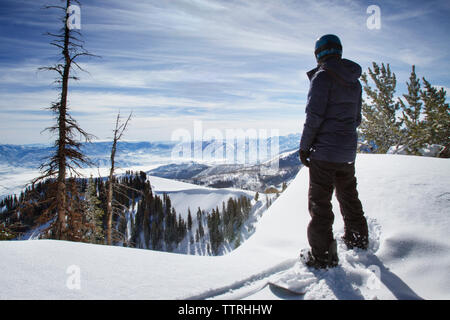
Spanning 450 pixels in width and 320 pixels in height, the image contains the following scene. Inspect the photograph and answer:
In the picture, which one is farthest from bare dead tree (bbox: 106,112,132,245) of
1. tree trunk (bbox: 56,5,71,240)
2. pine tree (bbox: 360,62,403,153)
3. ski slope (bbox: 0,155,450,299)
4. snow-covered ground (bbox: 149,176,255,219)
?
snow-covered ground (bbox: 149,176,255,219)

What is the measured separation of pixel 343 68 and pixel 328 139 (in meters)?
0.91

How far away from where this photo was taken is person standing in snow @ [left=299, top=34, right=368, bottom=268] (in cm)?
274

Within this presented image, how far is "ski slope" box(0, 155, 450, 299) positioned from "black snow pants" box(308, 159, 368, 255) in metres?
0.33

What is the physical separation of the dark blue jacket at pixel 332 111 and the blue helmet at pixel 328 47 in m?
0.11

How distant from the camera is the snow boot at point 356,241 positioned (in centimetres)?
310

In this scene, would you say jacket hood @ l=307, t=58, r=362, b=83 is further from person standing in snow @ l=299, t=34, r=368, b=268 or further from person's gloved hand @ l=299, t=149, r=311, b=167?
person's gloved hand @ l=299, t=149, r=311, b=167

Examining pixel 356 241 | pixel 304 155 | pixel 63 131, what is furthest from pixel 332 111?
pixel 63 131

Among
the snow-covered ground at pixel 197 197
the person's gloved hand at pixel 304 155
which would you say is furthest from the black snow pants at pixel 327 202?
the snow-covered ground at pixel 197 197

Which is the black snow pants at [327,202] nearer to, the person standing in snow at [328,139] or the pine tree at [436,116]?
the person standing in snow at [328,139]

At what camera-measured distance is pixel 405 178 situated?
4.20m

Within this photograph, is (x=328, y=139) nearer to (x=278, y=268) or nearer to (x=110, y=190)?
(x=278, y=268)
